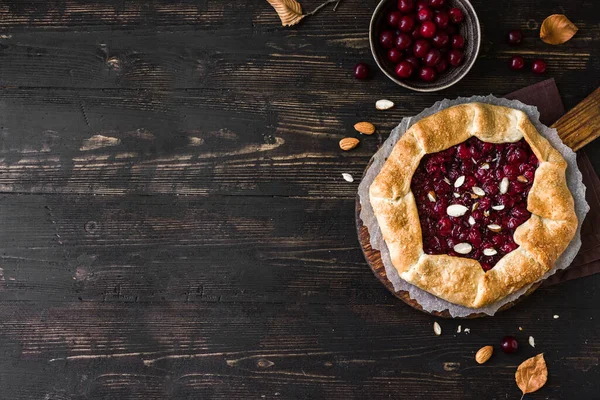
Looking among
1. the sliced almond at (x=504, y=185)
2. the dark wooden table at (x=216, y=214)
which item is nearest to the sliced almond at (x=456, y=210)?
the sliced almond at (x=504, y=185)

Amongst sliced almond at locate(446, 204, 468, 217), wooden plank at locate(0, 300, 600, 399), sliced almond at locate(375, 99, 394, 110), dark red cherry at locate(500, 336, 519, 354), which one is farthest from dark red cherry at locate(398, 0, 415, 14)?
dark red cherry at locate(500, 336, 519, 354)

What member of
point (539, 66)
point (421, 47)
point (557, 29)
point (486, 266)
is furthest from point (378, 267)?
point (557, 29)

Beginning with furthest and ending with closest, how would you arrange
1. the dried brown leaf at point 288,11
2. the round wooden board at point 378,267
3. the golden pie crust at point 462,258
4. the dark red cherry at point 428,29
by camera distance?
the dried brown leaf at point 288,11
the round wooden board at point 378,267
the dark red cherry at point 428,29
the golden pie crust at point 462,258

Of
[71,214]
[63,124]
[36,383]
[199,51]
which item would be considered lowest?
[36,383]

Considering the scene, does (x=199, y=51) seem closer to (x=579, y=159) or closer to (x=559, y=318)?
(x=579, y=159)

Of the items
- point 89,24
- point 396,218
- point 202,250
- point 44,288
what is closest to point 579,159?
point 396,218

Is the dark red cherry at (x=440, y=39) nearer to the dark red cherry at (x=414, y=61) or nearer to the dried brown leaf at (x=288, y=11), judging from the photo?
the dark red cherry at (x=414, y=61)

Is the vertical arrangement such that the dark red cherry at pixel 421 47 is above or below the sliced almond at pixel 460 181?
above
